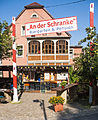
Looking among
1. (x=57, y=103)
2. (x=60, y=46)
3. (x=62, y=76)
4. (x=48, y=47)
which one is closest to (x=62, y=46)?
(x=60, y=46)

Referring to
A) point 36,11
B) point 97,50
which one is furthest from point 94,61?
point 36,11

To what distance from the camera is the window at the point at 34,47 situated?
18969 millimetres

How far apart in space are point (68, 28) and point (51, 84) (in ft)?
28.4

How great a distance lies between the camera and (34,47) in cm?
1900

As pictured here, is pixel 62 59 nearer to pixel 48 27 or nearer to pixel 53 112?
pixel 48 27

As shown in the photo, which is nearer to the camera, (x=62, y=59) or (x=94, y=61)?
(x=94, y=61)

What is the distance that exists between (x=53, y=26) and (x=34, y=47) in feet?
28.5

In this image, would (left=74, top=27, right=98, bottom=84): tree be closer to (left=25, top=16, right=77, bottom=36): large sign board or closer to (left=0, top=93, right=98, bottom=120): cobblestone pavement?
(left=25, top=16, right=77, bottom=36): large sign board

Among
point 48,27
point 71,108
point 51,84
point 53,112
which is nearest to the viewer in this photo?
point 53,112

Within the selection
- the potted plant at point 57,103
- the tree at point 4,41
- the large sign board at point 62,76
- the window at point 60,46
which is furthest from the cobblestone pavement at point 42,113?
the window at point 60,46

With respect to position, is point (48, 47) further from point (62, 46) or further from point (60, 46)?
point (62, 46)

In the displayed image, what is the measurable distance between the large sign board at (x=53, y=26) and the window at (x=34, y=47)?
25.7 ft

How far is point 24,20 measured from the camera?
20906 millimetres

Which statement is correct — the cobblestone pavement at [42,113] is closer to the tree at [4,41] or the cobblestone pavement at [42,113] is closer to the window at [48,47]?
the tree at [4,41]
